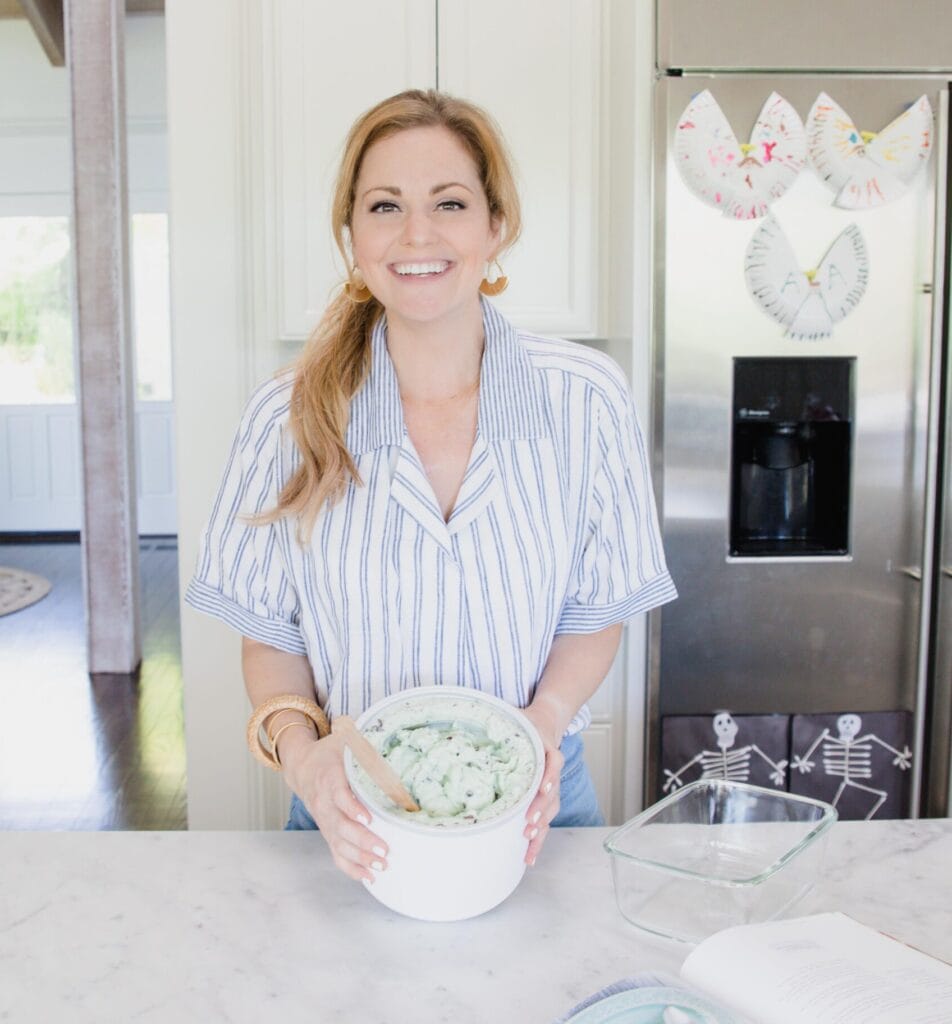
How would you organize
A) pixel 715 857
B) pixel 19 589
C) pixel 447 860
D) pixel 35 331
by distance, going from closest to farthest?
pixel 447 860, pixel 715 857, pixel 19 589, pixel 35 331

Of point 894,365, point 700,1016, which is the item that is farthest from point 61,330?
point 700,1016

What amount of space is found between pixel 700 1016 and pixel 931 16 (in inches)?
82.1

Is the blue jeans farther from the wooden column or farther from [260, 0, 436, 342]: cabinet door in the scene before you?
the wooden column

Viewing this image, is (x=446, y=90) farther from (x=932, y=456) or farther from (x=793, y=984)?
(x=793, y=984)

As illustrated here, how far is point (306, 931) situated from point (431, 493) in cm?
54

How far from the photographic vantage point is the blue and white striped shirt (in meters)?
1.40

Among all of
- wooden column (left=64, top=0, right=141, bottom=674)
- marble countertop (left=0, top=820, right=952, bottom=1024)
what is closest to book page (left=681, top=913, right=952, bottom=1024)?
marble countertop (left=0, top=820, right=952, bottom=1024)

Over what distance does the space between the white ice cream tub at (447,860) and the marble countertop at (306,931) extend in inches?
1.1

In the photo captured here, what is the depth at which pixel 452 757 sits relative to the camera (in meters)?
1.11

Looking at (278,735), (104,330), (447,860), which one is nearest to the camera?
(447,860)

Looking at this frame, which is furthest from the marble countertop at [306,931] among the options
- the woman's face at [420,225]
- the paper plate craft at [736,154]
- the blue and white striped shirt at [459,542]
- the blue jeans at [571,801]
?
the paper plate craft at [736,154]

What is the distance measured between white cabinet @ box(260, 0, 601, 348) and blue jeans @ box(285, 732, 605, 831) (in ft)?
3.99

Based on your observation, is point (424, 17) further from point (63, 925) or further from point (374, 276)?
point (63, 925)

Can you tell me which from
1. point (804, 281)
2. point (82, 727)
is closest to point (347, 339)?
point (804, 281)
